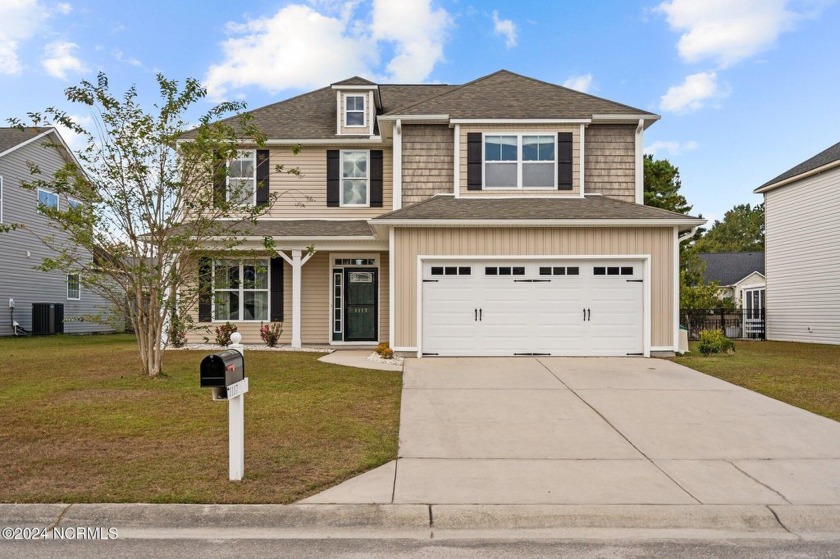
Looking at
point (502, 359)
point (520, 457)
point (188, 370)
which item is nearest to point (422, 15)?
point (502, 359)

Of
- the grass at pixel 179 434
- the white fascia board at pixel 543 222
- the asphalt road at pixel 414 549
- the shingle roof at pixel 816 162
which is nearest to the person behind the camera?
the asphalt road at pixel 414 549

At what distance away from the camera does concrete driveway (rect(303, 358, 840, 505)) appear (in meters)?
4.94

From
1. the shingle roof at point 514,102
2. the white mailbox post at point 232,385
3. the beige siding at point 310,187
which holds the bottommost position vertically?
the white mailbox post at point 232,385

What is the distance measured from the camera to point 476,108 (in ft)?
50.0

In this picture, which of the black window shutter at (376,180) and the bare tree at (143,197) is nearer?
the bare tree at (143,197)

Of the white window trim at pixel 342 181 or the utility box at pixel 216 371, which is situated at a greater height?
the white window trim at pixel 342 181

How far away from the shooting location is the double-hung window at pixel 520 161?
14.9 metres

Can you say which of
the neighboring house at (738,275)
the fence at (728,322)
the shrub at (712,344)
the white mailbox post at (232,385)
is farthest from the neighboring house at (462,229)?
the neighboring house at (738,275)

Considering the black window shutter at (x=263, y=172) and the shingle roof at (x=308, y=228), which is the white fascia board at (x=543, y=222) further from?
the black window shutter at (x=263, y=172)

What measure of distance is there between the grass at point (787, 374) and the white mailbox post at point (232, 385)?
7.56 metres

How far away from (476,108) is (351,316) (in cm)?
661

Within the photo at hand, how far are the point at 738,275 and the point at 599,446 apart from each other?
3389 cm

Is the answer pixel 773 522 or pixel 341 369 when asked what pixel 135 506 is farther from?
pixel 341 369

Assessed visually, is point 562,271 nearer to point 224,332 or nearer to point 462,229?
point 462,229
